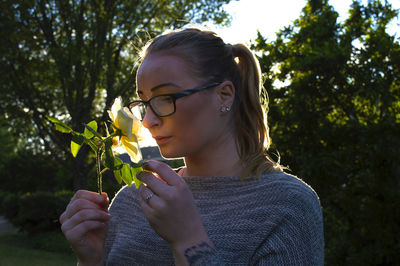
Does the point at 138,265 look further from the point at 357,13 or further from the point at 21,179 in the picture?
the point at 21,179

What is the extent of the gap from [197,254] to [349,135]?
8.31ft

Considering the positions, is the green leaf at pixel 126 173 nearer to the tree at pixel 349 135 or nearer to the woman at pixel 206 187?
→ the woman at pixel 206 187

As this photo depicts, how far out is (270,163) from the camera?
5.57ft

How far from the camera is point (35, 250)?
→ 9.78 metres

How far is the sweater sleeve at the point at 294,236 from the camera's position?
138 cm

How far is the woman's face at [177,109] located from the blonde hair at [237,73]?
58 millimetres

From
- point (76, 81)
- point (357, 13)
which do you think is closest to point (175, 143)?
point (357, 13)

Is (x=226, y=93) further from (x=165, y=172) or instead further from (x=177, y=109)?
(x=165, y=172)

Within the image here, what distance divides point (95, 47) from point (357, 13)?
6.46 m

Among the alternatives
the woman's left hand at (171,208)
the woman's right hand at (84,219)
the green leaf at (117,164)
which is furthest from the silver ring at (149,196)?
the woman's right hand at (84,219)

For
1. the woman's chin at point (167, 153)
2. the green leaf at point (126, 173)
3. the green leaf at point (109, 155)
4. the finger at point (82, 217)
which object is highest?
the green leaf at point (109, 155)

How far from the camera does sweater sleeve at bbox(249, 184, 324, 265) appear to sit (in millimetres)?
1379

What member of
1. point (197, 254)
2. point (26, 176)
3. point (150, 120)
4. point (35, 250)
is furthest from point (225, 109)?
point (26, 176)

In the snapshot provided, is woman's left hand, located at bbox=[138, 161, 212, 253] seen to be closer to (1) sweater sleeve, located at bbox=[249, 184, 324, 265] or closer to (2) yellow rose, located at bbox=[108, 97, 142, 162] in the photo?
(2) yellow rose, located at bbox=[108, 97, 142, 162]
